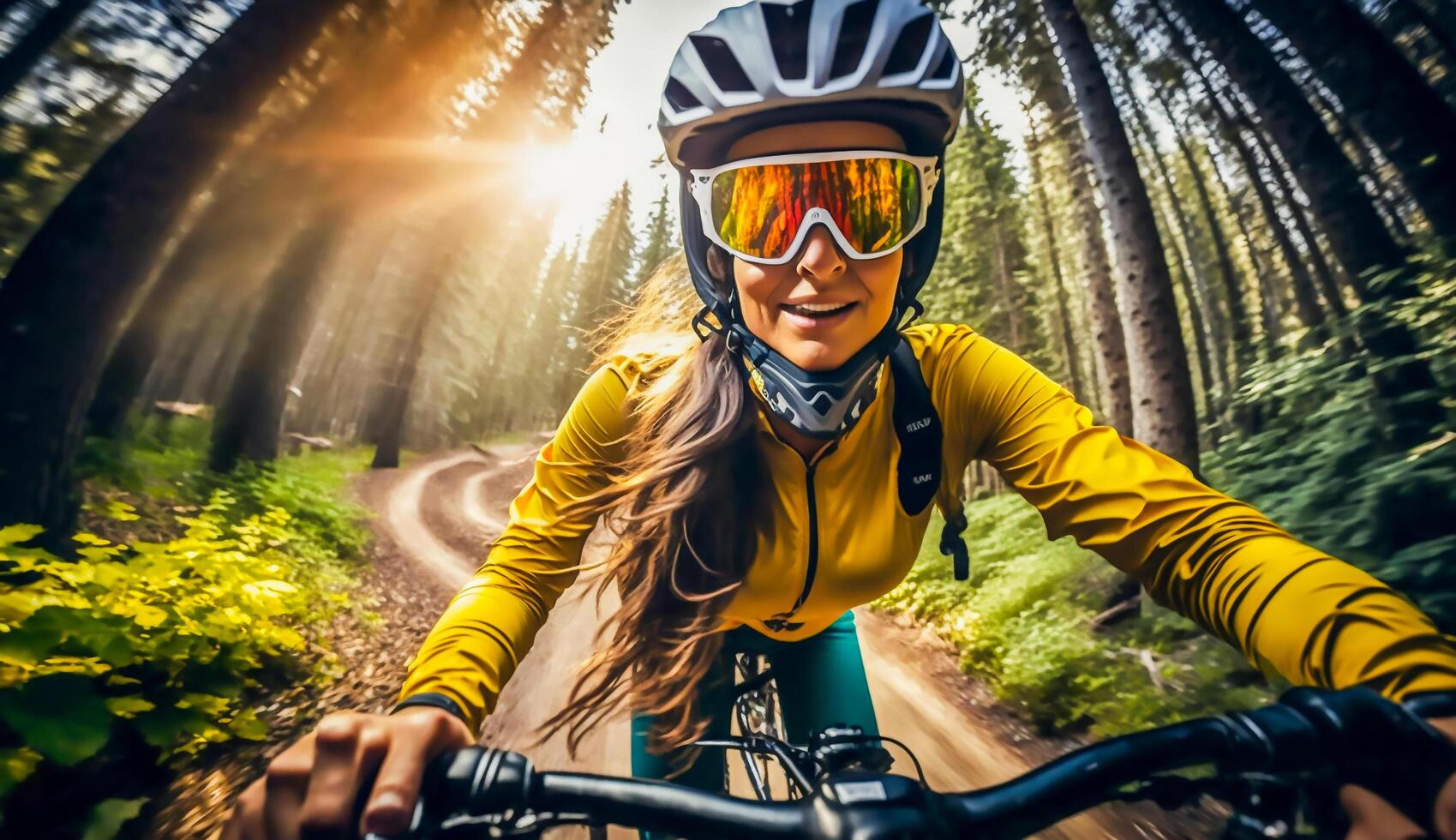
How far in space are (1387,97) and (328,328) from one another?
9.48m

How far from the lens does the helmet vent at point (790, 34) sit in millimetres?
1849

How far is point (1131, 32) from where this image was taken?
25.0ft

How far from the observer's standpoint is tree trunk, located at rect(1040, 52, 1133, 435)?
6.77m

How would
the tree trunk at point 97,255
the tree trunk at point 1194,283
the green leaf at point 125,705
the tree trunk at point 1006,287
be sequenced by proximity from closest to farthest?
the green leaf at point 125,705 → the tree trunk at point 97,255 → the tree trunk at point 1006,287 → the tree trunk at point 1194,283

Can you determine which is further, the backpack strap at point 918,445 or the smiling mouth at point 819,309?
the backpack strap at point 918,445

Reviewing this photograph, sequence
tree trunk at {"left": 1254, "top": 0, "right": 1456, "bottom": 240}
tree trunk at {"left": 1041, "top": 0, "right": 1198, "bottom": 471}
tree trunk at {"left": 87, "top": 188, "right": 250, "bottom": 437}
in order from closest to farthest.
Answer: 1. tree trunk at {"left": 87, "top": 188, "right": 250, "bottom": 437}
2. tree trunk at {"left": 1254, "top": 0, "right": 1456, "bottom": 240}
3. tree trunk at {"left": 1041, "top": 0, "right": 1198, "bottom": 471}

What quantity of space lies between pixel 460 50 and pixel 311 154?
6.76ft

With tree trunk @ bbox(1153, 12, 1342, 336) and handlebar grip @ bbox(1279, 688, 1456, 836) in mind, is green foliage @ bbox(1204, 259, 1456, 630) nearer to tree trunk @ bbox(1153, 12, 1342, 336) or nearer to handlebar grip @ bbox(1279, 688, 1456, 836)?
handlebar grip @ bbox(1279, 688, 1456, 836)

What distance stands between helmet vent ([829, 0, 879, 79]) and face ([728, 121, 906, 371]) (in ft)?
0.66

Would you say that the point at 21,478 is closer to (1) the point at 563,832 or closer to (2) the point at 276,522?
(2) the point at 276,522

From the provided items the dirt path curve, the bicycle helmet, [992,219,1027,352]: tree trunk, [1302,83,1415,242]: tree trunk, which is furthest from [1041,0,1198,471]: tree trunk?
[992,219,1027,352]: tree trunk

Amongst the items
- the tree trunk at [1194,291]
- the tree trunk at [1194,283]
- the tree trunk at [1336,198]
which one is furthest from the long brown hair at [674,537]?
the tree trunk at [1194,291]

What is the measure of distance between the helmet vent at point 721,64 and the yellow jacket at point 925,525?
1083mm

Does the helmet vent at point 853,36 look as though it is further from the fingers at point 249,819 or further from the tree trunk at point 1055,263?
the tree trunk at point 1055,263
